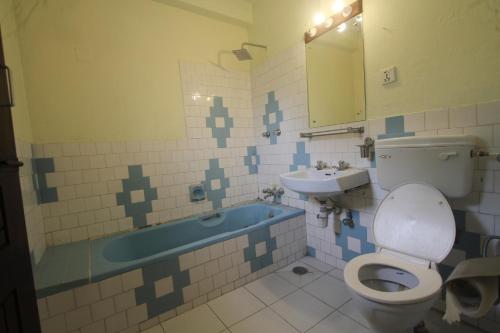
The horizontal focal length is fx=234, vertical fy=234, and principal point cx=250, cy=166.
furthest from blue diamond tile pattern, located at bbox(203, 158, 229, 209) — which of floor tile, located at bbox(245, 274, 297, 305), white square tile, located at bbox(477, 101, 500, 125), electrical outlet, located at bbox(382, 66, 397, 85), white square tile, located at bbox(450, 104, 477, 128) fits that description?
white square tile, located at bbox(477, 101, 500, 125)

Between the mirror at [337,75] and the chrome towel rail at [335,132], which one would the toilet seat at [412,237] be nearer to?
the chrome towel rail at [335,132]

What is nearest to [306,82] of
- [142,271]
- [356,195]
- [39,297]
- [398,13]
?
[398,13]

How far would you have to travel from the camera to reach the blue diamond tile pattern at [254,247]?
6.18 ft

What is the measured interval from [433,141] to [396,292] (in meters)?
0.78

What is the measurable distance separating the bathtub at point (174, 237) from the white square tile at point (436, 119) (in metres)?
1.24

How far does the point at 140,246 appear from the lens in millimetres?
2008

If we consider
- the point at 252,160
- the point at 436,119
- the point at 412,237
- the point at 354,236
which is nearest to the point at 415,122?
the point at 436,119

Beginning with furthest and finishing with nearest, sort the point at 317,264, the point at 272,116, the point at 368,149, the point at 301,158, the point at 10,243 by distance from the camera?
the point at 272,116 < the point at 301,158 < the point at 317,264 < the point at 368,149 < the point at 10,243

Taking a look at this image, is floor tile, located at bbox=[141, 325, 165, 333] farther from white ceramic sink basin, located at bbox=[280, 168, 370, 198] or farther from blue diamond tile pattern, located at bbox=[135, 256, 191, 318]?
white ceramic sink basin, located at bbox=[280, 168, 370, 198]

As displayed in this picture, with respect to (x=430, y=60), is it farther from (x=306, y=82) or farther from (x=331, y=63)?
(x=306, y=82)

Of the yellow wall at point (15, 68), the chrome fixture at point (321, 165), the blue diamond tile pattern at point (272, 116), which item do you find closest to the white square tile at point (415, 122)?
the chrome fixture at point (321, 165)

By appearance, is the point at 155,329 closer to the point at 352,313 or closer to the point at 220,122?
the point at 352,313

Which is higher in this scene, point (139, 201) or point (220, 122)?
point (220, 122)

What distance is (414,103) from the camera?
1.42 meters
